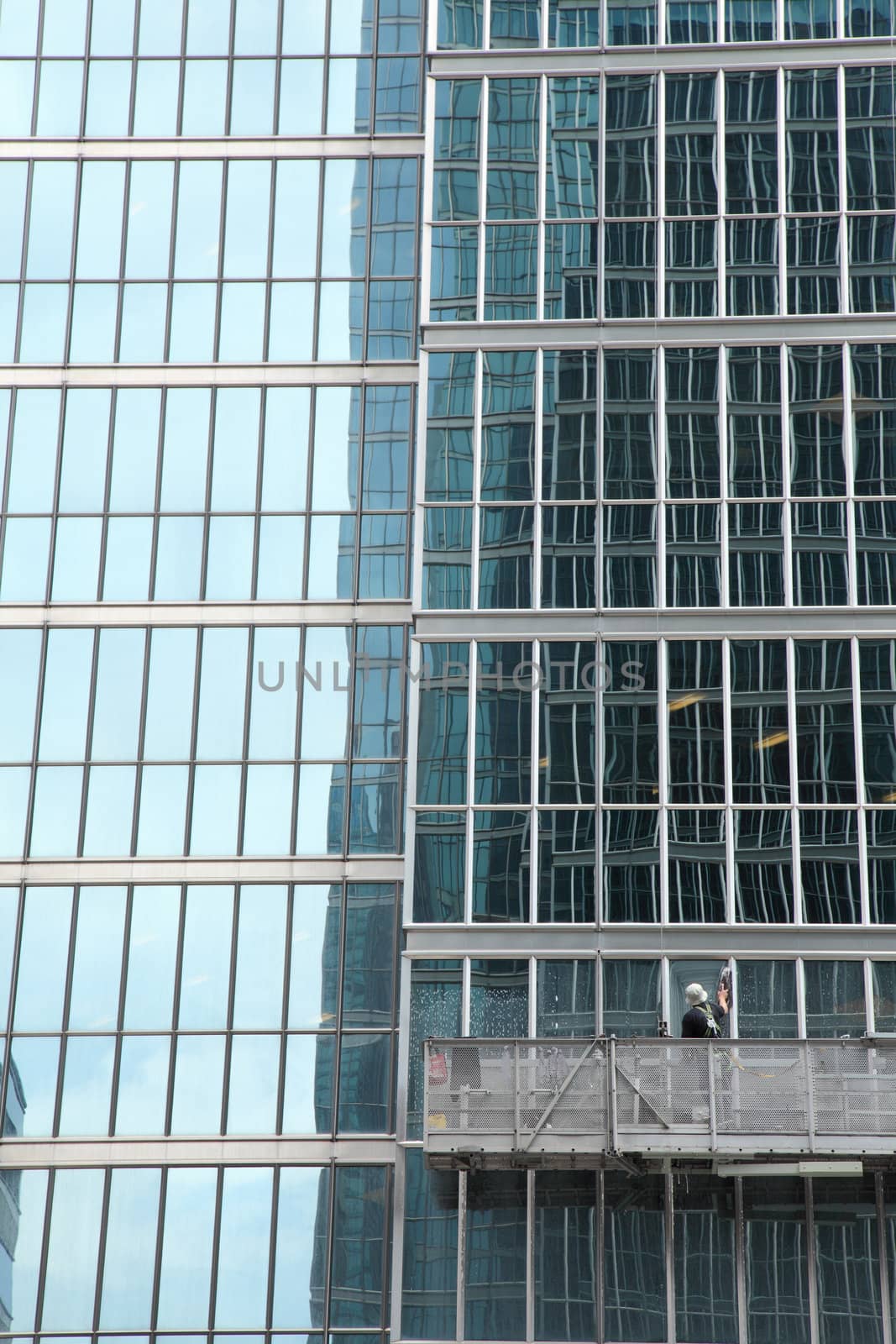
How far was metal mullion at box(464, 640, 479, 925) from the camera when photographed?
34594 mm

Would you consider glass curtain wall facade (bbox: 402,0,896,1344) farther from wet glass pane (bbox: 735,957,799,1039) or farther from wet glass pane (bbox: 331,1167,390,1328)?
wet glass pane (bbox: 331,1167,390,1328)

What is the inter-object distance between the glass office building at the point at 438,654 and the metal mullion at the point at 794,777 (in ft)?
0.37

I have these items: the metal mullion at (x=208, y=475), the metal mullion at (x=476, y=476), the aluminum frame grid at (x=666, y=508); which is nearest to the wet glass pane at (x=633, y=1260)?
the metal mullion at (x=476, y=476)

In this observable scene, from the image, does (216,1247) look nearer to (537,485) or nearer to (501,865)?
(501,865)

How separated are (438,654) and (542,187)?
10194mm

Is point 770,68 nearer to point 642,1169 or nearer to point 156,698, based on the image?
point 156,698

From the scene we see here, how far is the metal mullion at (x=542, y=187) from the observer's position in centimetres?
3778

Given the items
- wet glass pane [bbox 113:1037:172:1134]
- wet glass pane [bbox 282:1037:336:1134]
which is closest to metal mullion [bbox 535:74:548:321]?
wet glass pane [bbox 282:1037:336:1134]

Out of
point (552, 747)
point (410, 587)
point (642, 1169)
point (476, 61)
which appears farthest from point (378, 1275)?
point (476, 61)

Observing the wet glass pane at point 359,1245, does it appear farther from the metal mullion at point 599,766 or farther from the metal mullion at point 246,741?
the metal mullion at point 246,741

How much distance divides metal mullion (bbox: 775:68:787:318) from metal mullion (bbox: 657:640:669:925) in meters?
7.72

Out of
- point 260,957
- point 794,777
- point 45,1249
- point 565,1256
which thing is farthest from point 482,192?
point 45,1249

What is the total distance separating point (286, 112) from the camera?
4256cm

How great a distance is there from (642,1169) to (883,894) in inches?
264
